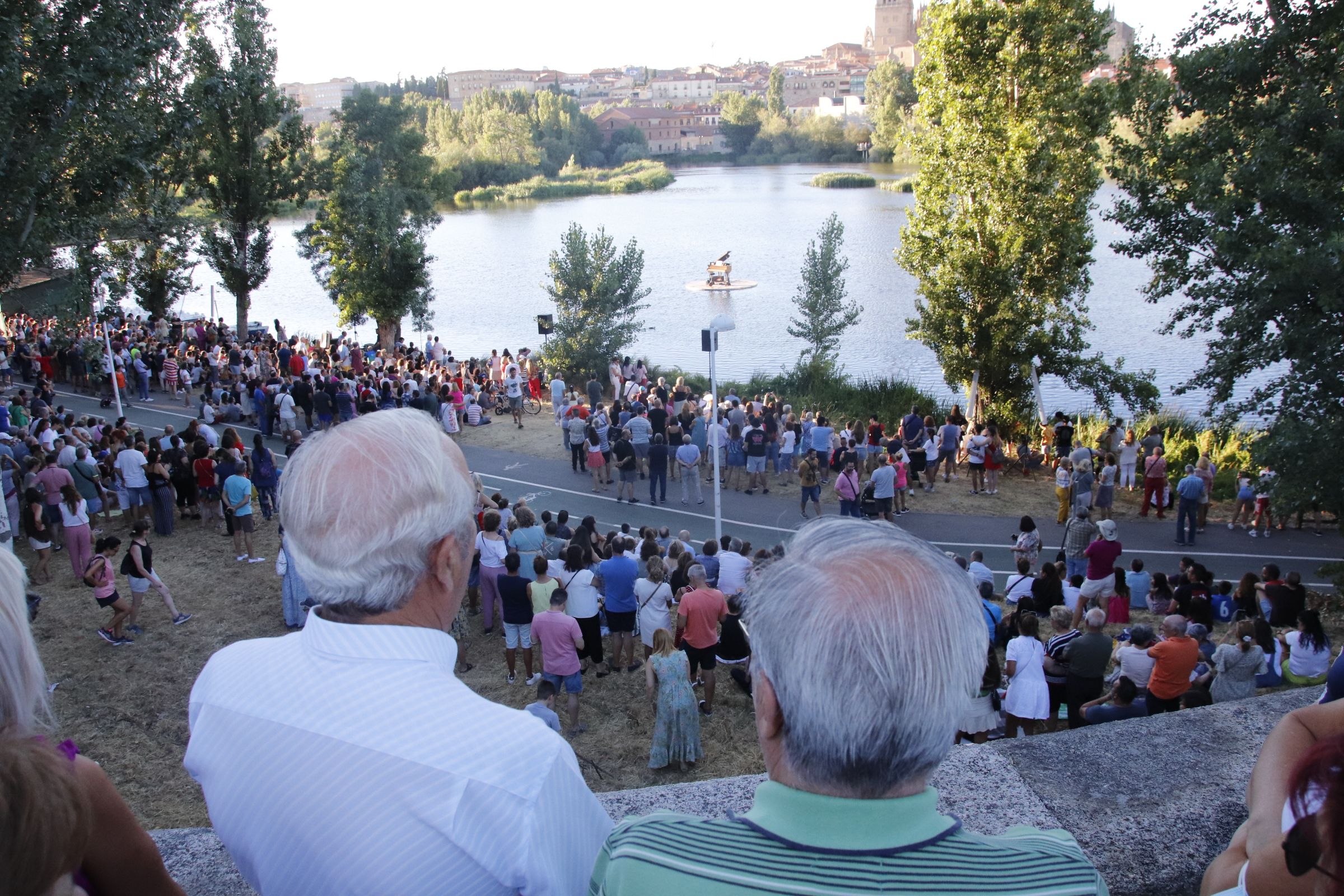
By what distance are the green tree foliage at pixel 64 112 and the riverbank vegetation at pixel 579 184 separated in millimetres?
64757

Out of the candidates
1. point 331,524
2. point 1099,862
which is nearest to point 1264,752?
point 1099,862

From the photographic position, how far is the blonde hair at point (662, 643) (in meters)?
7.45

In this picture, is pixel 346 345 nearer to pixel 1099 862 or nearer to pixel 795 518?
pixel 795 518

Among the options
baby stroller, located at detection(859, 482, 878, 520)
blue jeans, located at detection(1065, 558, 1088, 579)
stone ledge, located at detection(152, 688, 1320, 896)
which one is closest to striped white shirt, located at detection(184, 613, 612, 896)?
stone ledge, located at detection(152, 688, 1320, 896)

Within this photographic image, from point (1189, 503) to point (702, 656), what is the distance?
29.0ft

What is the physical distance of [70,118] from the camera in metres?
13.7

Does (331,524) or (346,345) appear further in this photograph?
(346,345)

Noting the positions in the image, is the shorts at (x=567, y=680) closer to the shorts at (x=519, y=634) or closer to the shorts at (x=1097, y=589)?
the shorts at (x=519, y=634)

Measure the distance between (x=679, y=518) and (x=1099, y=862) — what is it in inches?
512

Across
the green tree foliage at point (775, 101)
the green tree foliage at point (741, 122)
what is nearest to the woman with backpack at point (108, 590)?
the green tree foliage at point (741, 122)

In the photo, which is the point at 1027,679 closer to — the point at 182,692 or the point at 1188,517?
the point at 182,692

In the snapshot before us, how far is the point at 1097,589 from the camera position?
1044cm

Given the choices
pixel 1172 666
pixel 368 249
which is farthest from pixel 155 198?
pixel 1172 666

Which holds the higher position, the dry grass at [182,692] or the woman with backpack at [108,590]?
the woman with backpack at [108,590]
